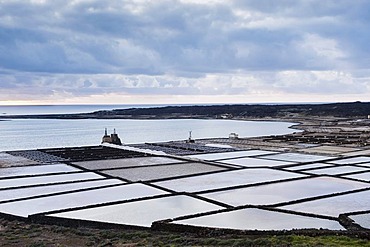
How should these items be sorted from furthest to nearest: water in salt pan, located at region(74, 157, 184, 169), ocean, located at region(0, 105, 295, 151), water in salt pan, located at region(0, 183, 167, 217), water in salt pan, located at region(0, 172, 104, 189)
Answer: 1. ocean, located at region(0, 105, 295, 151)
2. water in salt pan, located at region(74, 157, 184, 169)
3. water in salt pan, located at region(0, 172, 104, 189)
4. water in salt pan, located at region(0, 183, 167, 217)

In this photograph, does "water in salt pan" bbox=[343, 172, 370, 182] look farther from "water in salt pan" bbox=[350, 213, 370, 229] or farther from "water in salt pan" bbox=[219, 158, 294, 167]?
"water in salt pan" bbox=[350, 213, 370, 229]

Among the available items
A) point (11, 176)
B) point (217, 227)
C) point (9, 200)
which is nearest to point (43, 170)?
point (11, 176)

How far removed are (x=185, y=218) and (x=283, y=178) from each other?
6055 mm

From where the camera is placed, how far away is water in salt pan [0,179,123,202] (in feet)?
40.8

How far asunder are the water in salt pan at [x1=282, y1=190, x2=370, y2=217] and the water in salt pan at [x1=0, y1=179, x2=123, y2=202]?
5769mm

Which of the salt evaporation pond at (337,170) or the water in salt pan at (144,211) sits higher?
the salt evaporation pond at (337,170)

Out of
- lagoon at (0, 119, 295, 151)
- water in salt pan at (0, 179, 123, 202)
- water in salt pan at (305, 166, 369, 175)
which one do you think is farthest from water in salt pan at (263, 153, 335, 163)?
lagoon at (0, 119, 295, 151)

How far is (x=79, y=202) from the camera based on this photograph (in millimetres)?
11422

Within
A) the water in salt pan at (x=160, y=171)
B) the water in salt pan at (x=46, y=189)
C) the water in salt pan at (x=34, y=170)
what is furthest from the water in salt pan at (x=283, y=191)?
the water in salt pan at (x=34, y=170)

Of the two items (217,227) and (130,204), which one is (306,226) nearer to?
(217,227)

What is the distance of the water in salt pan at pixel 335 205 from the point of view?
34.1 feet

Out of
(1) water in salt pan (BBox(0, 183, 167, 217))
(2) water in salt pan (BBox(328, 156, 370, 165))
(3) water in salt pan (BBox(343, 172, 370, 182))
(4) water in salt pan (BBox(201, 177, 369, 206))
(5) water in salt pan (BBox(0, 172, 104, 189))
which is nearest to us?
(1) water in salt pan (BBox(0, 183, 167, 217))

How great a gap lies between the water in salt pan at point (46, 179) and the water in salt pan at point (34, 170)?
0.97 metres

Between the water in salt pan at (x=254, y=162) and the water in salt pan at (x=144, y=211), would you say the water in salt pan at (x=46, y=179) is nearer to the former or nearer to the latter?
the water in salt pan at (x=144, y=211)
